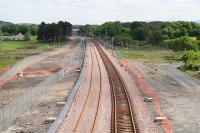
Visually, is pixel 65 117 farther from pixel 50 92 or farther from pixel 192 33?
pixel 192 33

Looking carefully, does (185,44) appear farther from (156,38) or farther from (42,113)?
(42,113)

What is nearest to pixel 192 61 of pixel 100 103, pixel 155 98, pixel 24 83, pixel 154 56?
pixel 154 56

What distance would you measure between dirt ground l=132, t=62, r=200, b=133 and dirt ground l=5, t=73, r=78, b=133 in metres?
7.99

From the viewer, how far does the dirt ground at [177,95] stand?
29.4m

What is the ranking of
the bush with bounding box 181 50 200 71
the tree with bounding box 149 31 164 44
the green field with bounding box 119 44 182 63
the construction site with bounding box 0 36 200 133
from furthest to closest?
1. the tree with bounding box 149 31 164 44
2. the green field with bounding box 119 44 182 63
3. the bush with bounding box 181 50 200 71
4. the construction site with bounding box 0 36 200 133

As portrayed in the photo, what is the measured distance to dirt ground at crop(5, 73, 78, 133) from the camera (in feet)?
90.3

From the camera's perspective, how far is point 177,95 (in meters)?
41.4

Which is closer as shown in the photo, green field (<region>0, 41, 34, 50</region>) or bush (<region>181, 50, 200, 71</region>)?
bush (<region>181, 50, 200, 71</region>)

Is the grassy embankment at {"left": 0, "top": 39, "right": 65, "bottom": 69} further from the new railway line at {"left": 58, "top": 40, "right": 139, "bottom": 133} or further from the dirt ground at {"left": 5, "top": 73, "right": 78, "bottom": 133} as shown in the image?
the new railway line at {"left": 58, "top": 40, "right": 139, "bottom": 133}

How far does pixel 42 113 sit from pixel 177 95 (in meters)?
14.4

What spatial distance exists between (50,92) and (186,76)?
22.0 meters

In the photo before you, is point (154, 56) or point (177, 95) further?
point (154, 56)


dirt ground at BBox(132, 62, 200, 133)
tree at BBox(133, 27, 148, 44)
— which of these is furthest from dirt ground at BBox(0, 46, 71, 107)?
tree at BBox(133, 27, 148, 44)

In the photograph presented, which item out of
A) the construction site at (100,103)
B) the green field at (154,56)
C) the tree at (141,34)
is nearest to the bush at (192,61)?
the green field at (154,56)
